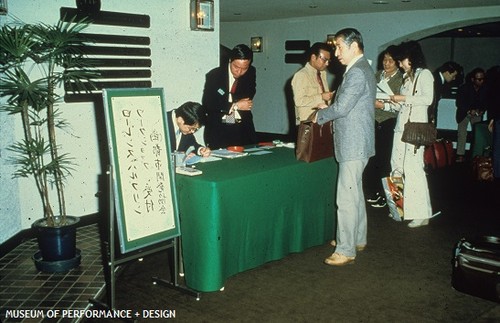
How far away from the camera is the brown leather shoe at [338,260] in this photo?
3504mm

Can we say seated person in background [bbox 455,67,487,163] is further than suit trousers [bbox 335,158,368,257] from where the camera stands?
Yes

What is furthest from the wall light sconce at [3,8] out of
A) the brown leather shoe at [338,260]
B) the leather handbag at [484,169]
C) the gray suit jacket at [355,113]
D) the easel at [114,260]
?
the leather handbag at [484,169]

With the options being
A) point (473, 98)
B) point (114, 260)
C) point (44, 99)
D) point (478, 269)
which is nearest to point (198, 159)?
point (114, 260)

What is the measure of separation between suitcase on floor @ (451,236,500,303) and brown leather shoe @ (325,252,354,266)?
28.1 inches

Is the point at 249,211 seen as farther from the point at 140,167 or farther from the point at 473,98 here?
the point at 473,98

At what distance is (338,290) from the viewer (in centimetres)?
316

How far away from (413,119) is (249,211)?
1.97 meters

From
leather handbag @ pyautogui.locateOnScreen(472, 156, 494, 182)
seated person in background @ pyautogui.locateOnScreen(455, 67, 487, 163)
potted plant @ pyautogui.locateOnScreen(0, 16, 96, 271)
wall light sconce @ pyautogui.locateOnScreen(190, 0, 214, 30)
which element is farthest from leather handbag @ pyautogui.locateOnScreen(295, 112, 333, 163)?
seated person in background @ pyautogui.locateOnScreen(455, 67, 487, 163)

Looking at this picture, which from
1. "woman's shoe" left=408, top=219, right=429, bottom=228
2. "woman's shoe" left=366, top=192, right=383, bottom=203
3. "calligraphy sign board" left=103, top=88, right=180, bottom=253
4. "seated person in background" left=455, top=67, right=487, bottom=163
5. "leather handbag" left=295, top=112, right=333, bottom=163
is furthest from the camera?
"seated person in background" left=455, top=67, right=487, bottom=163

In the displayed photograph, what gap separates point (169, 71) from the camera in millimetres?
4945

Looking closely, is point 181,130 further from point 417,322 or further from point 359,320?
point 417,322

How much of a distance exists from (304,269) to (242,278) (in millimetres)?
480

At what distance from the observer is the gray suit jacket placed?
3.22 meters

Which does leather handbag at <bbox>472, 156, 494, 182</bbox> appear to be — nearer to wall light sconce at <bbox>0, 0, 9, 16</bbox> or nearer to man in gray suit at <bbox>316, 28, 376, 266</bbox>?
man in gray suit at <bbox>316, 28, 376, 266</bbox>
